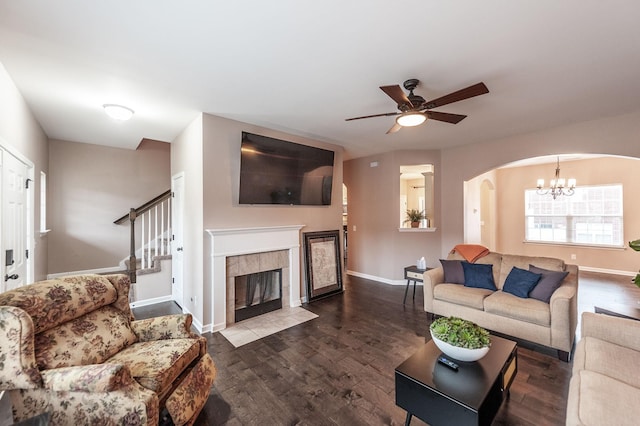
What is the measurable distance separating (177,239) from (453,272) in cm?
419

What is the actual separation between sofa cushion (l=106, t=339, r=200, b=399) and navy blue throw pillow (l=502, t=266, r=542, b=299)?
10.9 feet

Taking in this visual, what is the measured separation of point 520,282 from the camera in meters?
3.05

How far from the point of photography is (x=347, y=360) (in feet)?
8.58

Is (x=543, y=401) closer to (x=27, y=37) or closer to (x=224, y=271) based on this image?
(x=224, y=271)

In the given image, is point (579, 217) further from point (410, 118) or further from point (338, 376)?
point (338, 376)

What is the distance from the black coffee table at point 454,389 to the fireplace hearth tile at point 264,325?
194 centimetres

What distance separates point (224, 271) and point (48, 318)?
1.90 meters

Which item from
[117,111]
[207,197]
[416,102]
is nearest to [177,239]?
[207,197]

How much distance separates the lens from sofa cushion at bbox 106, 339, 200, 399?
1.58 m

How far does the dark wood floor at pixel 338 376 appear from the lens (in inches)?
75.2

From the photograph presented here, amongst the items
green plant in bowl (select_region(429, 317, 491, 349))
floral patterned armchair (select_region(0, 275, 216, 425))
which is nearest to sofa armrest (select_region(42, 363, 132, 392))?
floral patterned armchair (select_region(0, 275, 216, 425))

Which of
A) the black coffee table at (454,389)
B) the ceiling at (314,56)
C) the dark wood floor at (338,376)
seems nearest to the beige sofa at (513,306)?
the dark wood floor at (338,376)

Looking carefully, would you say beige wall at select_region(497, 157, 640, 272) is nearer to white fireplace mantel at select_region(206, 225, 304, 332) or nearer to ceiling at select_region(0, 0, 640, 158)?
ceiling at select_region(0, 0, 640, 158)

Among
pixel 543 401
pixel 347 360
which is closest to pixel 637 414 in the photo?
pixel 543 401
